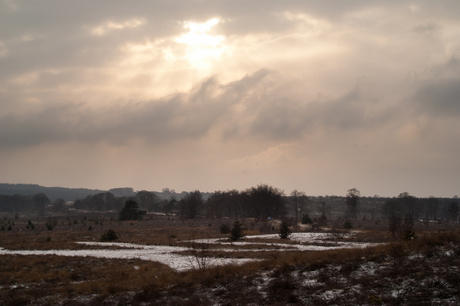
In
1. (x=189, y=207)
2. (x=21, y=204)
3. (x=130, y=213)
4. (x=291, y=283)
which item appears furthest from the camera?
(x=21, y=204)

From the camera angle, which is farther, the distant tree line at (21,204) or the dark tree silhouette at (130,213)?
the distant tree line at (21,204)

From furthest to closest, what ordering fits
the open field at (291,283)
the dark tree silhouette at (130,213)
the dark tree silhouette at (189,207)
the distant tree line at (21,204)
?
Result: the distant tree line at (21,204), the dark tree silhouette at (189,207), the dark tree silhouette at (130,213), the open field at (291,283)

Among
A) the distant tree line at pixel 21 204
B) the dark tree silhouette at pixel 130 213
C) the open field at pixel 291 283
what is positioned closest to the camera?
the open field at pixel 291 283

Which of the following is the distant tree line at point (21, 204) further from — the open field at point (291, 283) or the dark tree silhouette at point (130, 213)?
the open field at point (291, 283)

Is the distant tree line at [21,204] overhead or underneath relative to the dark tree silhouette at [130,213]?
underneath

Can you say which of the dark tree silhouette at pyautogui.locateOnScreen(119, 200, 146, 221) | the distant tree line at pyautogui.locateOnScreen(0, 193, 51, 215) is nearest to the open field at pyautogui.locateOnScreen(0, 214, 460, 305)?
the dark tree silhouette at pyautogui.locateOnScreen(119, 200, 146, 221)

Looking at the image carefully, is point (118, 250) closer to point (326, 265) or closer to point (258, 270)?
point (258, 270)

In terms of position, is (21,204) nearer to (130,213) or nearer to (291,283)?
(130,213)

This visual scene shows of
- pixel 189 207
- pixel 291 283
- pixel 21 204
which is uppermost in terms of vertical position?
pixel 291 283

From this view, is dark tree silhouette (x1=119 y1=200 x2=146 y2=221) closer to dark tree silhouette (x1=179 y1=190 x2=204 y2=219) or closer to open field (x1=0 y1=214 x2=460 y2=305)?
dark tree silhouette (x1=179 y1=190 x2=204 y2=219)

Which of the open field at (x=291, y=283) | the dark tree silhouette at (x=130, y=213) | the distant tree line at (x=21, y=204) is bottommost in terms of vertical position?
the distant tree line at (x=21, y=204)

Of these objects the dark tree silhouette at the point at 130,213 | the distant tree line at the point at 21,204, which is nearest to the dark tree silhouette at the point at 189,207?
the dark tree silhouette at the point at 130,213

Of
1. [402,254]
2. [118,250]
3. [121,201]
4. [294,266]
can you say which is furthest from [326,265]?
[121,201]

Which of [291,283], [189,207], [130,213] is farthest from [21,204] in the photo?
[291,283]
